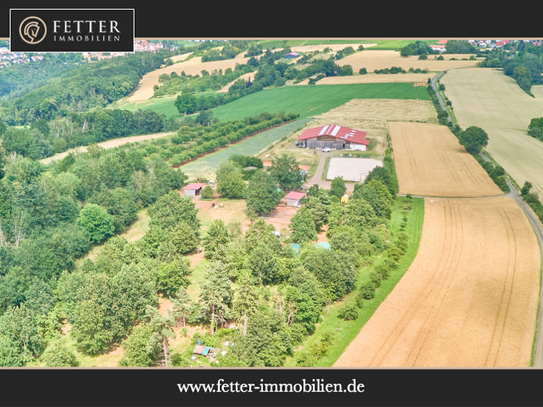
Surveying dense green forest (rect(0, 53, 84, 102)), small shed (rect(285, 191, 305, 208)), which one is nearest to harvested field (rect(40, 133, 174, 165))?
dense green forest (rect(0, 53, 84, 102))

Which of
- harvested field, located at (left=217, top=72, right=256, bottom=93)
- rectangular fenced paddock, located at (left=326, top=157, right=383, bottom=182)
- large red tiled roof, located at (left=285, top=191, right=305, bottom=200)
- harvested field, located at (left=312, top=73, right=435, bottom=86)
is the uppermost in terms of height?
harvested field, located at (left=312, top=73, right=435, bottom=86)

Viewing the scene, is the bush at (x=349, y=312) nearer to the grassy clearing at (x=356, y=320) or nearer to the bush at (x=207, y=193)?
the grassy clearing at (x=356, y=320)

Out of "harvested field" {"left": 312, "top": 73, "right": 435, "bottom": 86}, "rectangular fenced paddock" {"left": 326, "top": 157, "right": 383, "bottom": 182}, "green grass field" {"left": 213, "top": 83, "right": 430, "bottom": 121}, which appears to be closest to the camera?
"rectangular fenced paddock" {"left": 326, "top": 157, "right": 383, "bottom": 182}

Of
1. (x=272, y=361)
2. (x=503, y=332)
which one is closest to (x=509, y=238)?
(x=503, y=332)

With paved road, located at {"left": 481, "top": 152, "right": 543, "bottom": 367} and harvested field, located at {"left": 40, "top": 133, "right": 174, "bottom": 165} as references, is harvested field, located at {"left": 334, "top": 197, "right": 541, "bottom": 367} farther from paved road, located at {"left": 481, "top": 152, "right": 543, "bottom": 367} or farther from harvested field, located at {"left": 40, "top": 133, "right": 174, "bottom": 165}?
harvested field, located at {"left": 40, "top": 133, "right": 174, "bottom": 165}

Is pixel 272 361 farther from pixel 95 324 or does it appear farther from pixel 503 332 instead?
pixel 503 332
